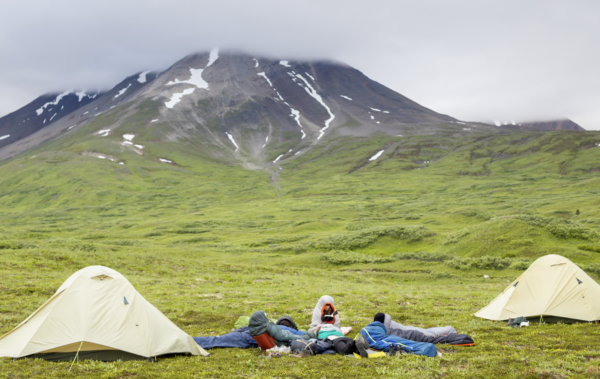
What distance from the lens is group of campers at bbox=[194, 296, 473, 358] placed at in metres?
12.0

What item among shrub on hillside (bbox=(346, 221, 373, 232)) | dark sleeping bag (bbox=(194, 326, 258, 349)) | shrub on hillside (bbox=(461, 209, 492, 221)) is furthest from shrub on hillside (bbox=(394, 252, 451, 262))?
dark sleeping bag (bbox=(194, 326, 258, 349))

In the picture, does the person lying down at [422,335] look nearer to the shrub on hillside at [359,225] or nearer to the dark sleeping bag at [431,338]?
the dark sleeping bag at [431,338]

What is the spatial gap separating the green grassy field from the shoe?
0.53m

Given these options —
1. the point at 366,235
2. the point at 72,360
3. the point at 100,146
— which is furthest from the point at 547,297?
the point at 100,146

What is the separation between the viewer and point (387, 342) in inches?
480

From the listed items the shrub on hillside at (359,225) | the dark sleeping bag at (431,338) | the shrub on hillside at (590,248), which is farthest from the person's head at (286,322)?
the shrub on hillside at (359,225)

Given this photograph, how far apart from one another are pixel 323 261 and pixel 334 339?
1218 inches

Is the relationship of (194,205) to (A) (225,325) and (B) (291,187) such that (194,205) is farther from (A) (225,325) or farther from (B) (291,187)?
(A) (225,325)

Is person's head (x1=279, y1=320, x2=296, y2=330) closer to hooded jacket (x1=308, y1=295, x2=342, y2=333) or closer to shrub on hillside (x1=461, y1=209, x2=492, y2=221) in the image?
hooded jacket (x1=308, y1=295, x2=342, y2=333)

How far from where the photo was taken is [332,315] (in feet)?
47.5

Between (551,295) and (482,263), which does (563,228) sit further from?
(551,295)

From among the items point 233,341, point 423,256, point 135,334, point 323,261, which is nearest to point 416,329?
point 233,341

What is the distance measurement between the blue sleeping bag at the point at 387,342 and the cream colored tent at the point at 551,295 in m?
6.87

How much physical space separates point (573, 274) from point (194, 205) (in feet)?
368
